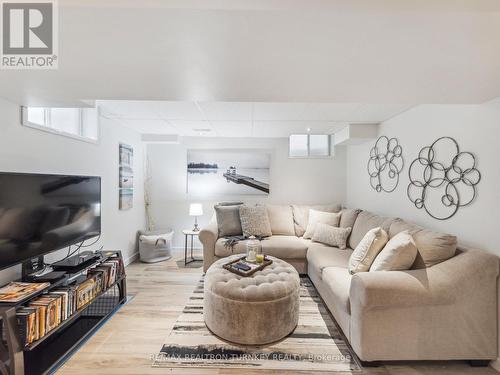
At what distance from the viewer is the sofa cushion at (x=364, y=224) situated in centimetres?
270

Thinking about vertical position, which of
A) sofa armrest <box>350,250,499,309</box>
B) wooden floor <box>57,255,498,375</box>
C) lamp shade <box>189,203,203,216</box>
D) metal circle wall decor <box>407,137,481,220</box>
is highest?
metal circle wall decor <box>407,137,481,220</box>

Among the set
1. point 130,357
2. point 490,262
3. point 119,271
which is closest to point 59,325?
point 130,357

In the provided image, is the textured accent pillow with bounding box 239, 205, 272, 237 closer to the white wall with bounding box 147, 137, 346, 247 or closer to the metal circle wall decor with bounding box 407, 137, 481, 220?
the white wall with bounding box 147, 137, 346, 247

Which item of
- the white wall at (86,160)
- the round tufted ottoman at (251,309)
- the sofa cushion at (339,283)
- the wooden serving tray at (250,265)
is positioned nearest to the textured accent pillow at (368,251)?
the sofa cushion at (339,283)

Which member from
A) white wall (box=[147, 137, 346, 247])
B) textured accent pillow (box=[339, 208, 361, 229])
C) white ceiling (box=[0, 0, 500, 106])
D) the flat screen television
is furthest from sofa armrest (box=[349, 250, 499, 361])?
white wall (box=[147, 137, 346, 247])

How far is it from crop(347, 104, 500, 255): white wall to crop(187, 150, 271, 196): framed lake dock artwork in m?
2.14

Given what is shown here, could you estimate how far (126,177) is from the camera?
362 centimetres

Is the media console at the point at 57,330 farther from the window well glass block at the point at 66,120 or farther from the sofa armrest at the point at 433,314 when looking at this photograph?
the sofa armrest at the point at 433,314

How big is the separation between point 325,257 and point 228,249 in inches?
53.1

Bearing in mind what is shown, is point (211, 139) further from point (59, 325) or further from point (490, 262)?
point (490, 262)

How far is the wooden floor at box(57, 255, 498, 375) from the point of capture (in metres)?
1.68

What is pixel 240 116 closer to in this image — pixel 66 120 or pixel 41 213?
pixel 66 120

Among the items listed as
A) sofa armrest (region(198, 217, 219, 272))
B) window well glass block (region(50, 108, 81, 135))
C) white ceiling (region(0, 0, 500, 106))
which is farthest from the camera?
sofa armrest (region(198, 217, 219, 272))

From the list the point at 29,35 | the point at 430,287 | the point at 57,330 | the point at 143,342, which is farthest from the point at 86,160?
the point at 430,287
